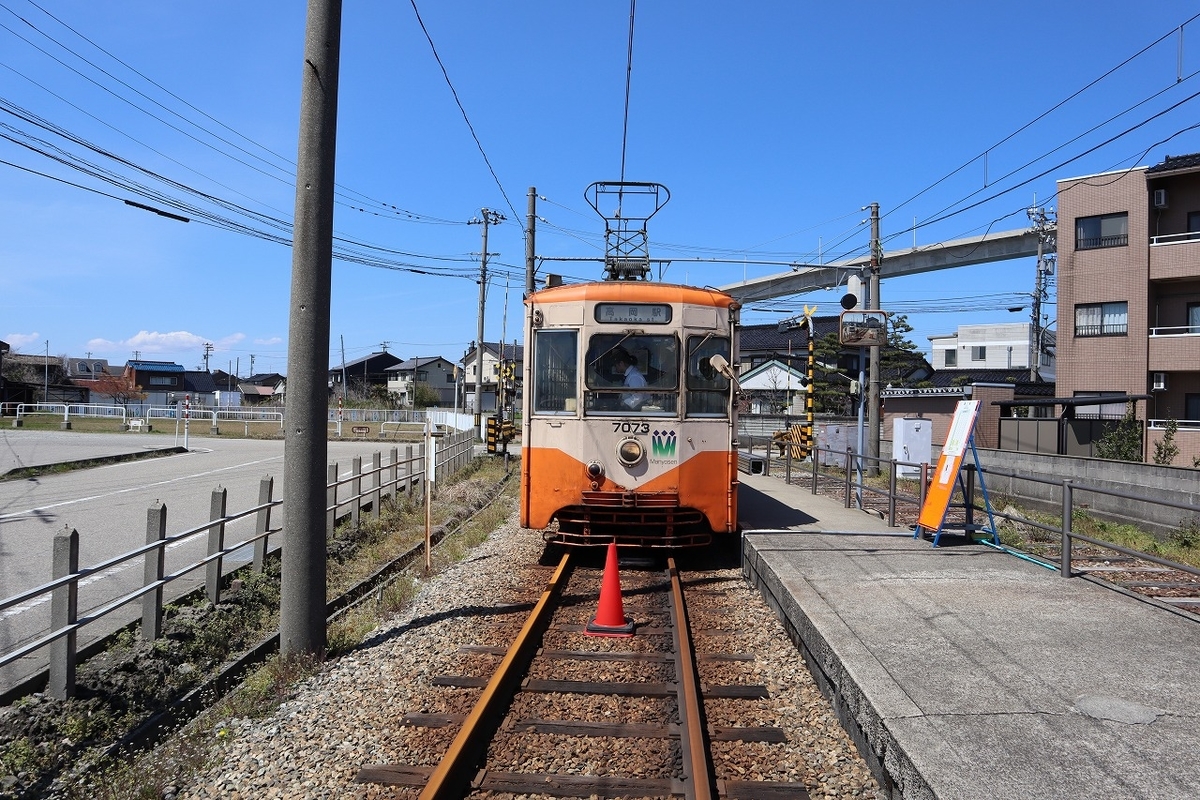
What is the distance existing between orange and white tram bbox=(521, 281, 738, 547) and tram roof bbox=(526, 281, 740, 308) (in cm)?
1

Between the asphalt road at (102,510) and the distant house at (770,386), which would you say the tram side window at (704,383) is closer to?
the asphalt road at (102,510)

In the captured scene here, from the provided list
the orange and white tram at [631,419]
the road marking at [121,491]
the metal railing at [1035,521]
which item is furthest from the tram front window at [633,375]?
the road marking at [121,491]

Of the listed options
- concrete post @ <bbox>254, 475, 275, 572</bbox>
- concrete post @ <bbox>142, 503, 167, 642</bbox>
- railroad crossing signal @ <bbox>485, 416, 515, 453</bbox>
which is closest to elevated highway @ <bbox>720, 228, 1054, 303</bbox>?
railroad crossing signal @ <bbox>485, 416, 515, 453</bbox>

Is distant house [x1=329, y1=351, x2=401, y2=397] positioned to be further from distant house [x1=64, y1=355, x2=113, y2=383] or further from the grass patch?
the grass patch

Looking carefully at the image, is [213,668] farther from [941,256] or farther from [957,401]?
[941,256]

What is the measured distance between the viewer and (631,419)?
29.0ft

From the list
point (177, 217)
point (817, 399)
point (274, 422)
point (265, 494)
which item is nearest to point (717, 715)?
point (265, 494)

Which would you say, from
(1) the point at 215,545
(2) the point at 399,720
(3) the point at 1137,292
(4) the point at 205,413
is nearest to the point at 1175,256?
(3) the point at 1137,292

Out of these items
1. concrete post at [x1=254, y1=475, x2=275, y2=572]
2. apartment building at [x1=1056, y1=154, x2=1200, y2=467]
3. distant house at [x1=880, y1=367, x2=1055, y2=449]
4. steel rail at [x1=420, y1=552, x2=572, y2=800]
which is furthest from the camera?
distant house at [x1=880, y1=367, x2=1055, y2=449]

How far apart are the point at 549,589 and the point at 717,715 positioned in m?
3.01

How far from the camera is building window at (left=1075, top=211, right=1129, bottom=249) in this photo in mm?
25562

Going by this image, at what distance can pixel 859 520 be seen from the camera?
11758mm

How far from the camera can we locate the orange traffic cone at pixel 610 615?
21.8 ft

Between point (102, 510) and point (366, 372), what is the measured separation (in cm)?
7517
